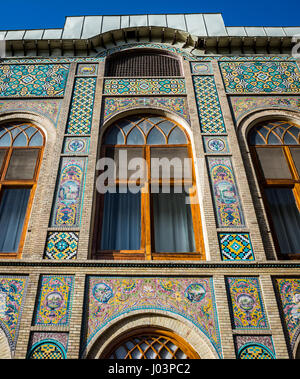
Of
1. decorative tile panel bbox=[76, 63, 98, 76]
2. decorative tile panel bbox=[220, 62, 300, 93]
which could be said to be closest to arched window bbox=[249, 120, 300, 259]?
decorative tile panel bbox=[220, 62, 300, 93]

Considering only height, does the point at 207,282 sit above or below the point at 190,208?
below

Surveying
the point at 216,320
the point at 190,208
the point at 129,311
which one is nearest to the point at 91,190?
the point at 190,208

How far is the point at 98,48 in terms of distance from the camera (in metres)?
9.95

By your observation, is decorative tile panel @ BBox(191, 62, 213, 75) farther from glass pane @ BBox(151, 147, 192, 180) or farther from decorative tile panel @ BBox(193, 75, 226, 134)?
glass pane @ BBox(151, 147, 192, 180)

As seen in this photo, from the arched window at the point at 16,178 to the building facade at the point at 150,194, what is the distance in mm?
28

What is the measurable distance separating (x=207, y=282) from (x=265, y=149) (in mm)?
3520

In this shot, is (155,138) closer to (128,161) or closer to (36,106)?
(128,161)

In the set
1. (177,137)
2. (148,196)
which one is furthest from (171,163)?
(148,196)

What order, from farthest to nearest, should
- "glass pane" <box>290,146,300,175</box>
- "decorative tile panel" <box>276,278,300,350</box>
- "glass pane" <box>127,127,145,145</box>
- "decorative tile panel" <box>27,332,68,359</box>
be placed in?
1. "glass pane" <box>127,127,145,145</box>
2. "glass pane" <box>290,146,300,175</box>
3. "decorative tile panel" <box>276,278,300,350</box>
4. "decorative tile panel" <box>27,332,68,359</box>

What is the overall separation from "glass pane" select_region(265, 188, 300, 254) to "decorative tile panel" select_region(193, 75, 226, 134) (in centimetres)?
177

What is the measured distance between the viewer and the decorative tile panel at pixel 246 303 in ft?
16.9

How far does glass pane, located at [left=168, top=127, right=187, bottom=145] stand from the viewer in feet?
25.4

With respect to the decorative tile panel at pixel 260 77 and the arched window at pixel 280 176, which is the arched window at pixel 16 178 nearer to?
the arched window at pixel 280 176
